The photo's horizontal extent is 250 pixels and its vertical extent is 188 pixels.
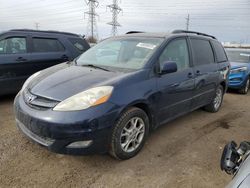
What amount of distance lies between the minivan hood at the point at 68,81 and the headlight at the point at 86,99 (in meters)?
0.09

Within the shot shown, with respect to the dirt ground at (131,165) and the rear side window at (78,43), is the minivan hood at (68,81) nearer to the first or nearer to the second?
the dirt ground at (131,165)

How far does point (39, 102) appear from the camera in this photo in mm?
2869

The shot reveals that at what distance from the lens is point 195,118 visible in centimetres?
500

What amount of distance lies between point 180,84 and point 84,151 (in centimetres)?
190

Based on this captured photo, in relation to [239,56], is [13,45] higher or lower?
higher

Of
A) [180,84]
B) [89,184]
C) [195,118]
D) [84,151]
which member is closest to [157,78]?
[180,84]

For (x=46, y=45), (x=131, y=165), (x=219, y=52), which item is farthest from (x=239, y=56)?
(x=131, y=165)

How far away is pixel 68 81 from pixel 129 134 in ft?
3.42

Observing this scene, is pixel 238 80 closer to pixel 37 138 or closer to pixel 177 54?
pixel 177 54

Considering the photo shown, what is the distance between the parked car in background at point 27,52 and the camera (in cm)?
518

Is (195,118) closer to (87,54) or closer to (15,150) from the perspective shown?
(87,54)

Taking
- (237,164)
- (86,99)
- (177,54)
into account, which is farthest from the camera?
(177,54)

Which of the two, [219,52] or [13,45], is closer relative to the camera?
[13,45]

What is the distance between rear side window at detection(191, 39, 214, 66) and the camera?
4.44m
